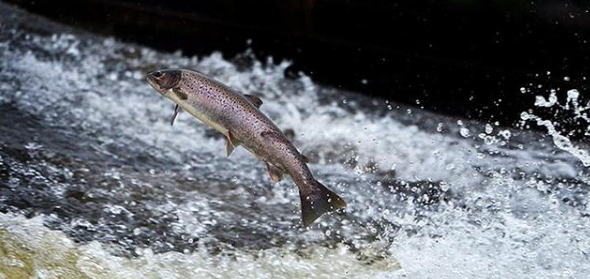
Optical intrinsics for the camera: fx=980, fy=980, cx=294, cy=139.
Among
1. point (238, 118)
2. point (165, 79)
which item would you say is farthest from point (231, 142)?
point (165, 79)

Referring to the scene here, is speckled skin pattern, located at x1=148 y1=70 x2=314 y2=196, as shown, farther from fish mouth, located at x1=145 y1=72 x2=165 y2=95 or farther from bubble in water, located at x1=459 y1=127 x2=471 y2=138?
bubble in water, located at x1=459 y1=127 x2=471 y2=138

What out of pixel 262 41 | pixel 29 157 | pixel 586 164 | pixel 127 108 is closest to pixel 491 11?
pixel 586 164

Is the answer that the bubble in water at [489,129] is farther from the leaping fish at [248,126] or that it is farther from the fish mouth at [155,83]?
the fish mouth at [155,83]

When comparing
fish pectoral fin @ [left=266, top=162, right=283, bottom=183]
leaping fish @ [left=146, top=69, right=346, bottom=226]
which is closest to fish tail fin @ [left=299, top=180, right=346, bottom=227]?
leaping fish @ [left=146, top=69, right=346, bottom=226]

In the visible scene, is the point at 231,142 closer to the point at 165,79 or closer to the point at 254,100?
the point at 254,100

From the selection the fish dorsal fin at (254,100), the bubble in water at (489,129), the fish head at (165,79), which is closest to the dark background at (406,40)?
the bubble in water at (489,129)

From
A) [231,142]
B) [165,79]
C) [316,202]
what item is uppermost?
[165,79]
